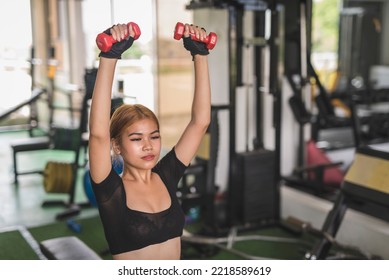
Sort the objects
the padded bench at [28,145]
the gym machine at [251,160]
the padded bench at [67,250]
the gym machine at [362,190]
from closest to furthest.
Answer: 1. the padded bench at [67,250]
2. the gym machine at [362,190]
3. the gym machine at [251,160]
4. the padded bench at [28,145]

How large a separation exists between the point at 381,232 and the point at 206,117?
1782mm

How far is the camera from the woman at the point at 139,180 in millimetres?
1351

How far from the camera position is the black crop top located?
1.37 m

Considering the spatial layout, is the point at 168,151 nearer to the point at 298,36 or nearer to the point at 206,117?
the point at 206,117

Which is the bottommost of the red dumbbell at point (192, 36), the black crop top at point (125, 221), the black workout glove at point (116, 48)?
the black crop top at point (125, 221)

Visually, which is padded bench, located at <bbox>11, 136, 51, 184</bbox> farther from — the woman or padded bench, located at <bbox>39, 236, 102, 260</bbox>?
the woman

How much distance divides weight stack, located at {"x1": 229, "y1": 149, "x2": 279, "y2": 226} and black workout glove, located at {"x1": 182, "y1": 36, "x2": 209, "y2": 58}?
5.91 feet

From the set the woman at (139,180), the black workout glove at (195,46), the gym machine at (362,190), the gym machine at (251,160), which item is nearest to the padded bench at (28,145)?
the gym machine at (251,160)

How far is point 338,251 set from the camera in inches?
117

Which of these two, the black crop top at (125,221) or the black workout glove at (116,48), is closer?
the black workout glove at (116,48)

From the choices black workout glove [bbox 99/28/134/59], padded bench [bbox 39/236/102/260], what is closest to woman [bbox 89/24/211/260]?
black workout glove [bbox 99/28/134/59]

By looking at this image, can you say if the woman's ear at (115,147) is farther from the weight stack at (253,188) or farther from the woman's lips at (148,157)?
the weight stack at (253,188)

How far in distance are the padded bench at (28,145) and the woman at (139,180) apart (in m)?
2.34
